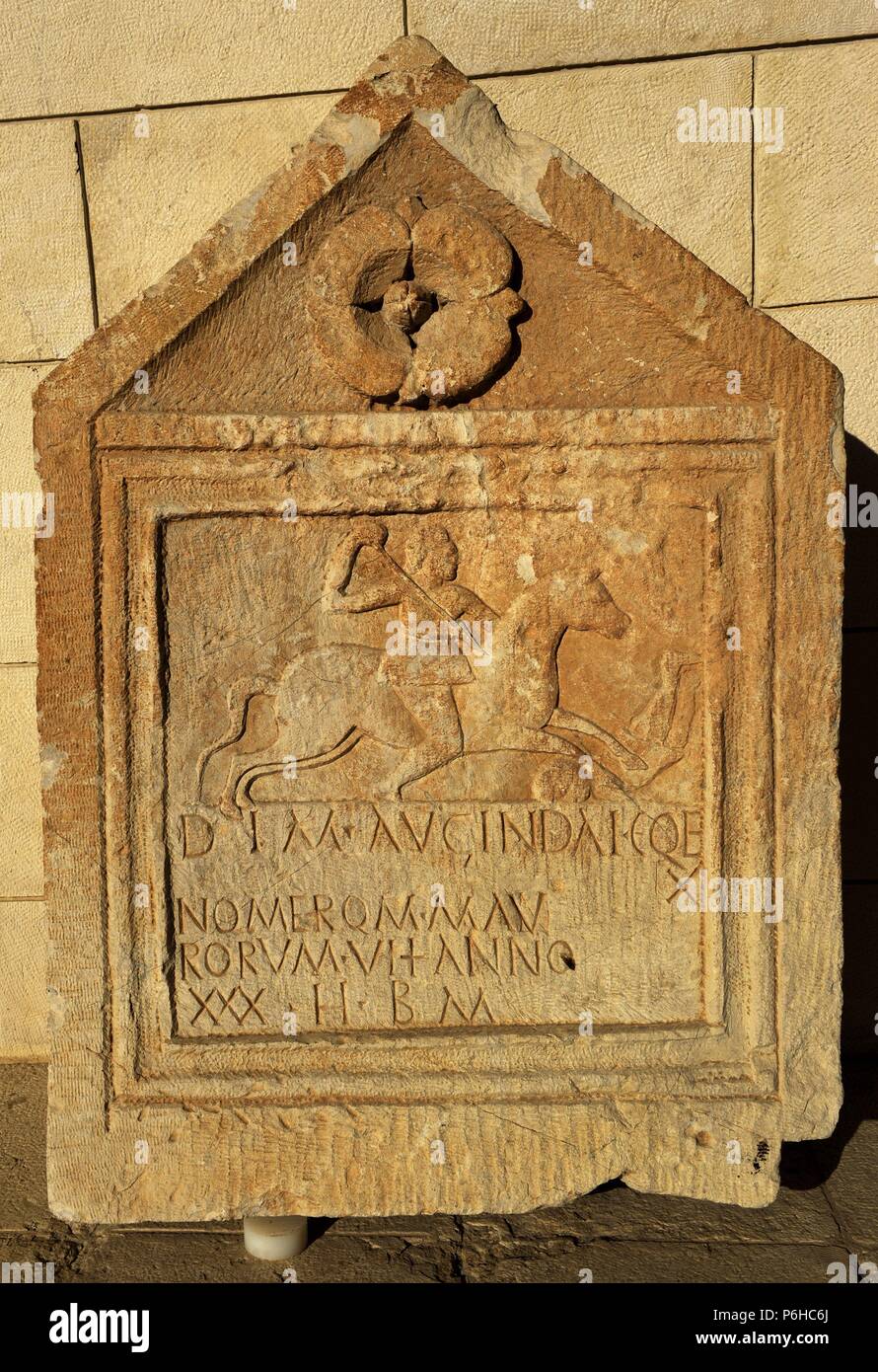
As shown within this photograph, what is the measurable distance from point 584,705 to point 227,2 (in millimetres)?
2388

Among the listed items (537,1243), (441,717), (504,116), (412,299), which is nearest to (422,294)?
(412,299)

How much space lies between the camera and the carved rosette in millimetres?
2410

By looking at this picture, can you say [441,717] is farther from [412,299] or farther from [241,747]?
[412,299]

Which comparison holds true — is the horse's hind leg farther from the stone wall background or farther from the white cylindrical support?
the stone wall background

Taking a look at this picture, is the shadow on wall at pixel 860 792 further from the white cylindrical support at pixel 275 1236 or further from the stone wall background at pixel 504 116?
the white cylindrical support at pixel 275 1236

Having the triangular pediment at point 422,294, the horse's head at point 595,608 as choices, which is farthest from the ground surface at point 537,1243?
the triangular pediment at point 422,294

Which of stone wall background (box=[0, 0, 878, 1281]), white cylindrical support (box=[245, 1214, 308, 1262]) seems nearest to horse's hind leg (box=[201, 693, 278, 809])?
white cylindrical support (box=[245, 1214, 308, 1262])

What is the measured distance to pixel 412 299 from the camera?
8.09ft

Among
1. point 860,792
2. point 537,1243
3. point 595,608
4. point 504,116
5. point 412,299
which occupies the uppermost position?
point 504,116

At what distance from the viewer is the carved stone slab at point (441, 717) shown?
245 cm

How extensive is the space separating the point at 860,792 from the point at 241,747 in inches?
79.5

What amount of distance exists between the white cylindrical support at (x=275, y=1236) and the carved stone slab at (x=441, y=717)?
111mm

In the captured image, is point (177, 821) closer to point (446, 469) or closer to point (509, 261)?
point (446, 469)

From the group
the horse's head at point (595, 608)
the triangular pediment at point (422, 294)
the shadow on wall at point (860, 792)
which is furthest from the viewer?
the shadow on wall at point (860, 792)
